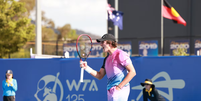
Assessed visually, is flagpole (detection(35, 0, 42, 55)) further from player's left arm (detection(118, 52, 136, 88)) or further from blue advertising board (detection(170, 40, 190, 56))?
player's left arm (detection(118, 52, 136, 88))

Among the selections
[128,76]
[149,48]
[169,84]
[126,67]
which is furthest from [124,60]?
[149,48]

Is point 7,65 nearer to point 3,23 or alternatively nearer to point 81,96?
point 81,96

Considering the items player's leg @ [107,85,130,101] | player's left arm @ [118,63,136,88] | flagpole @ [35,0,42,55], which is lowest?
player's leg @ [107,85,130,101]

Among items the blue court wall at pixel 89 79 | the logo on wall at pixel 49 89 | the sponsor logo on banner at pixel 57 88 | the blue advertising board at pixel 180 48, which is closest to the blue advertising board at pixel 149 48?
the blue advertising board at pixel 180 48

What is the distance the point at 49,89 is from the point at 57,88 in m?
0.32

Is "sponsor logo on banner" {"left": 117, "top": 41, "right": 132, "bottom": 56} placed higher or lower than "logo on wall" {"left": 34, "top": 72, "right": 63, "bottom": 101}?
higher

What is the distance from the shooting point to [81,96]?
9.15 metres

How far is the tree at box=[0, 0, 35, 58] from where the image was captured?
19.0 m

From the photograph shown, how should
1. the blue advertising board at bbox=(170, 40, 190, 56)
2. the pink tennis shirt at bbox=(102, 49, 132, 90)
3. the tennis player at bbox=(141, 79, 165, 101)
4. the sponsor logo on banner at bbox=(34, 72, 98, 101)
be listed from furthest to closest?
the blue advertising board at bbox=(170, 40, 190, 56)
the sponsor logo on banner at bbox=(34, 72, 98, 101)
the tennis player at bbox=(141, 79, 165, 101)
the pink tennis shirt at bbox=(102, 49, 132, 90)

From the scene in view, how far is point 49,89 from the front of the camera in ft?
31.1

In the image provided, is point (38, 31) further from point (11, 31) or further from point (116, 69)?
point (116, 69)

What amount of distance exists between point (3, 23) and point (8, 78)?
11397 millimetres

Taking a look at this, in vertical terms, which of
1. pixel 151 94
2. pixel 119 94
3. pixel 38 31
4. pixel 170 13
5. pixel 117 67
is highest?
pixel 170 13

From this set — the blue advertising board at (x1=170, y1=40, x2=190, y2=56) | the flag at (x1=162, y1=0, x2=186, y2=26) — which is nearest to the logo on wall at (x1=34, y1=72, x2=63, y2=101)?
the flag at (x1=162, y1=0, x2=186, y2=26)
